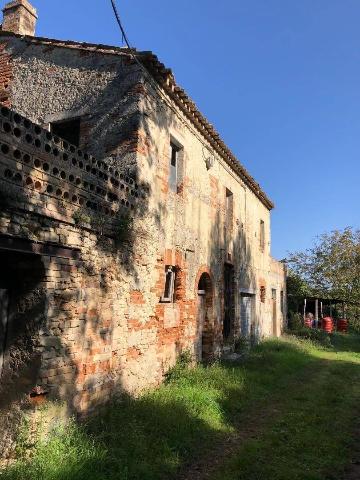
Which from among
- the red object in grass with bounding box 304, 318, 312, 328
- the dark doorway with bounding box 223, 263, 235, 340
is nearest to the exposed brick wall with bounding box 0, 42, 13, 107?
the dark doorway with bounding box 223, 263, 235, 340

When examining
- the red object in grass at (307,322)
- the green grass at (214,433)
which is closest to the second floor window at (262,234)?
the red object in grass at (307,322)

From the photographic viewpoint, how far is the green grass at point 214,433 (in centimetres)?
452

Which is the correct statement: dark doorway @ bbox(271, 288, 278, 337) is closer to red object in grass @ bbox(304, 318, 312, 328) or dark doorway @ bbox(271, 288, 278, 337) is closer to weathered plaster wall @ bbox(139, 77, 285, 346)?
weathered plaster wall @ bbox(139, 77, 285, 346)

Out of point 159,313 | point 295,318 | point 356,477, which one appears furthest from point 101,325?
point 295,318

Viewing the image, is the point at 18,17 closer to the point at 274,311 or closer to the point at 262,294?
the point at 262,294

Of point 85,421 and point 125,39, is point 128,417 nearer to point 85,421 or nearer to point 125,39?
point 85,421

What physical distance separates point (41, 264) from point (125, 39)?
366 centimetres

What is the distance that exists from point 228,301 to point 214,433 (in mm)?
6745

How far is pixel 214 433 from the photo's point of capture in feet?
20.1

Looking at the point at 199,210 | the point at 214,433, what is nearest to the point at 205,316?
the point at 199,210

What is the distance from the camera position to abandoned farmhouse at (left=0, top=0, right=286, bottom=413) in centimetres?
479

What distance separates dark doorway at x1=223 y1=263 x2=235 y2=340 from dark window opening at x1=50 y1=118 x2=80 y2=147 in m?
6.24

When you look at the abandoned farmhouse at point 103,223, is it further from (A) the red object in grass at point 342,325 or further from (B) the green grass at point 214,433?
(A) the red object in grass at point 342,325

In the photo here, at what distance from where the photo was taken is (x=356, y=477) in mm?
4898
